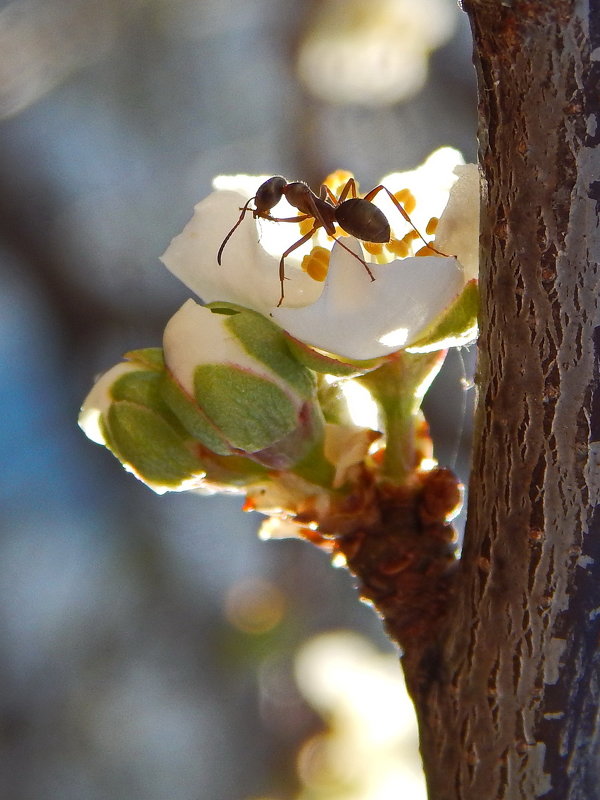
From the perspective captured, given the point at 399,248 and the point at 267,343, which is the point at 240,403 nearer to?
the point at 267,343

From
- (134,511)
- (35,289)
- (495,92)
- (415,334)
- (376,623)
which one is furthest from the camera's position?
(376,623)

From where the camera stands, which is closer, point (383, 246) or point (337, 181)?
point (383, 246)

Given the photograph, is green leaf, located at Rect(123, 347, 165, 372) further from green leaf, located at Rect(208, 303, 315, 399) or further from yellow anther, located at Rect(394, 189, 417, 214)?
yellow anther, located at Rect(394, 189, 417, 214)

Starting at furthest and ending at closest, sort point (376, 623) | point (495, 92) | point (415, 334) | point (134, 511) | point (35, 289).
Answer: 1. point (376, 623)
2. point (134, 511)
3. point (35, 289)
4. point (415, 334)
5. point (495, 92)

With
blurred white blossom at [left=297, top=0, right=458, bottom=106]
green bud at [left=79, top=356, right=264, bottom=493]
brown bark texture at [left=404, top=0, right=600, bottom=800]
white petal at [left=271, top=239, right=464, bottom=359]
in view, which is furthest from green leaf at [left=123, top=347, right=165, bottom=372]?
blurred white blossom at [left=297, top=0, right=458, bottom=106]

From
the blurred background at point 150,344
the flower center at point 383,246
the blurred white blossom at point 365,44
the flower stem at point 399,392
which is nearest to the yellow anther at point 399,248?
the flower center at point 383,246

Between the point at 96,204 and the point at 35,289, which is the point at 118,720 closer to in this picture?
the point at 35,289

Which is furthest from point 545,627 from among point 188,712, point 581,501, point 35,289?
point 188,712

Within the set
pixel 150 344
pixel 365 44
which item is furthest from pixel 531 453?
pixel 365 44
